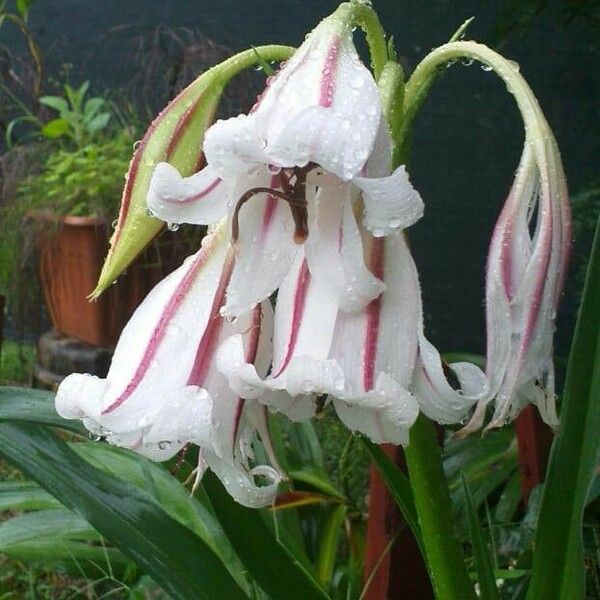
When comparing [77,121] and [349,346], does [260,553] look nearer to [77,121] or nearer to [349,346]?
[349,346]

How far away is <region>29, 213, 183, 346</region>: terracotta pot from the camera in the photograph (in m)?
1.99

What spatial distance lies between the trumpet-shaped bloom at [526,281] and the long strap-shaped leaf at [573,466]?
0.07 m

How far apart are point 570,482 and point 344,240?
255 millimetres

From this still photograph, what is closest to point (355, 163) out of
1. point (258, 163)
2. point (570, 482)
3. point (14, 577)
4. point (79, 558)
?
point (258, 163)

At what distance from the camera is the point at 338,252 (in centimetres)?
47

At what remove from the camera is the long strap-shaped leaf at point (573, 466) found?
1.89 feet

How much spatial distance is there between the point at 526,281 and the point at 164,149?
0.74ft

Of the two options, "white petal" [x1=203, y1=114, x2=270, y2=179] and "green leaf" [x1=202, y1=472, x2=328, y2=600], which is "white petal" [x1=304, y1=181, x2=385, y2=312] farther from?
"green leaf" [x1=202, y1=472, x2=328, y2=600]

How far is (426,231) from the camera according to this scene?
188cm

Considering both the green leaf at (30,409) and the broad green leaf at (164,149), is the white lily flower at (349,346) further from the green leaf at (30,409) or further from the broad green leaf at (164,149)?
the green leaf at (30,409)

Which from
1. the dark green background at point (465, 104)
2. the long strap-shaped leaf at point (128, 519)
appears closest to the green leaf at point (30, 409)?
the long strap-shaped leaf at point (128, 519)

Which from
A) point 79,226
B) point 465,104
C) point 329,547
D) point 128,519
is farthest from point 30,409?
point 79,226

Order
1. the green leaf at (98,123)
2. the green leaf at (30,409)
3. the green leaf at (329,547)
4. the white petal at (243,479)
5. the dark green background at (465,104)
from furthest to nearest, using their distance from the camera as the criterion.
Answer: the green leaf at (98,123) → the dark green background at (465,104) → the green leaf at (329,547) → the green leaf at (30,409) → the white petal at (243,479)

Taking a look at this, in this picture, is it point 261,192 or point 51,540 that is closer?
point 261,192
